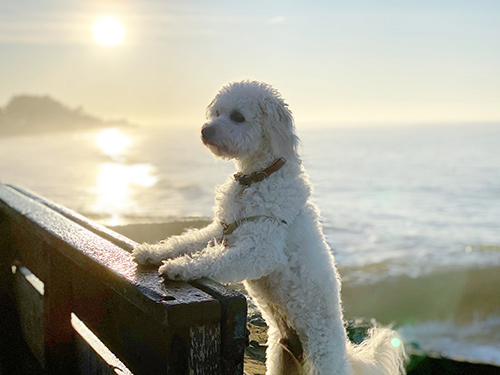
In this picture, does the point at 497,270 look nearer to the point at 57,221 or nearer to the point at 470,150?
the point at 57,221

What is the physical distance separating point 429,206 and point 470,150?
30.6 meters

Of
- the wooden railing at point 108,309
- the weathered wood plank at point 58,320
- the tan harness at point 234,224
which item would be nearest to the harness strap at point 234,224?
the tan harness at point 234,224

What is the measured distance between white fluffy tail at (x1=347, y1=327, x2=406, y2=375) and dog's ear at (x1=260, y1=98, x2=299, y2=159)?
1193mm

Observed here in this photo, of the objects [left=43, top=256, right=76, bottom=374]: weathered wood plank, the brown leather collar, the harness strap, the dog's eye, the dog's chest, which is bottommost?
[left=43, top=256, right=76, bottom=374]: weathered wood plank

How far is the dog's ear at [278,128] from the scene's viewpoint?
2.47 meters

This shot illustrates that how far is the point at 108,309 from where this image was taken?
189cm

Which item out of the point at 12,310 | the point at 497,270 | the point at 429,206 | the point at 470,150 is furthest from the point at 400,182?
the point at 12,310

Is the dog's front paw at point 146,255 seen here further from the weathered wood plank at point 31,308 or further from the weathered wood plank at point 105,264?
the weathered wood plank at point 31,308

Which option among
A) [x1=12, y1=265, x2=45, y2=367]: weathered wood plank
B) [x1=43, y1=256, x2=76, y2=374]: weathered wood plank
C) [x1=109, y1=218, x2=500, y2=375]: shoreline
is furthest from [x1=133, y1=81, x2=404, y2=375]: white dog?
[x1=109, y1=218, x2=500, y2=375]: shoreline

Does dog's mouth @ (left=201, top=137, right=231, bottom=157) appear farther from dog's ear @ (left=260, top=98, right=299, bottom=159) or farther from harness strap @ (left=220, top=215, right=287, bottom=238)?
harness strap @ (left=220, top=215, right=287, bottom=238)

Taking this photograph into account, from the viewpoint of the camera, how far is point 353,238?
12852 millimetres

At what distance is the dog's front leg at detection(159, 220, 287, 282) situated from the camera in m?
2.01

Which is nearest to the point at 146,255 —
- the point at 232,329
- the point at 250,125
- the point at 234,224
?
the point at 234,224

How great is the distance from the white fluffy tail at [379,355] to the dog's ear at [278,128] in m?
1.19
